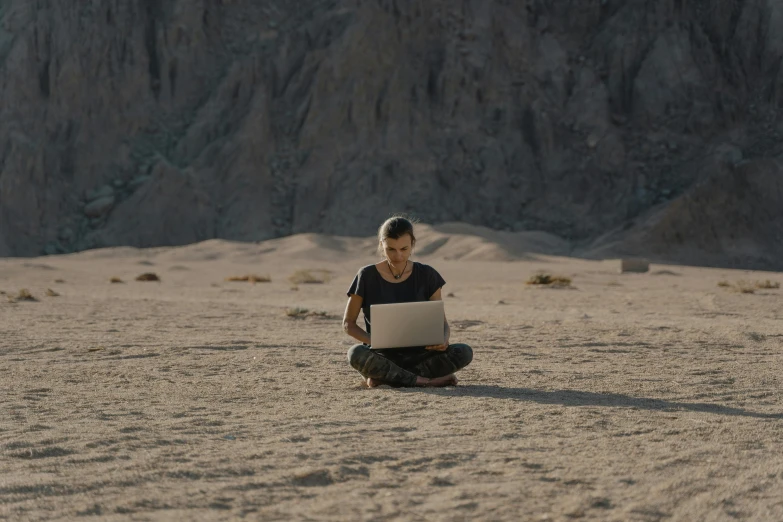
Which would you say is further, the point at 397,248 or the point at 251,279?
the point at 251,279

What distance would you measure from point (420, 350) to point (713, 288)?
49.2ft

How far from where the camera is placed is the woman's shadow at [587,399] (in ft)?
20.0

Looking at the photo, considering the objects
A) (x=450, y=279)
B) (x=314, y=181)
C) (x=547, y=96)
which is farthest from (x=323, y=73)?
(x=450, y=279)

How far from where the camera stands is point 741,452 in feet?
16.3

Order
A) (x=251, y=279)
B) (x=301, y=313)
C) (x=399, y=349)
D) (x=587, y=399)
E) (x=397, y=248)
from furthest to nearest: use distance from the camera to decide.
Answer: (x=251, y=279), (x=301, y=313), (x=399, y=349), (x=397, y=248), (x=587, y=399)

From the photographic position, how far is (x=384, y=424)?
18.3 ft

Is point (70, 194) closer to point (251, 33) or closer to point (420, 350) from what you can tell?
point (251, 33)

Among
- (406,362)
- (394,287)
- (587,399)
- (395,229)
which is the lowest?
(587,399)

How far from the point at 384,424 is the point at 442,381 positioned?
1542 millimetres

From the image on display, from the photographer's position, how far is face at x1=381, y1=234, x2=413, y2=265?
662cm

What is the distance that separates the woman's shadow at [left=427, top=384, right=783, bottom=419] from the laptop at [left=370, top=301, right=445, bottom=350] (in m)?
0.40

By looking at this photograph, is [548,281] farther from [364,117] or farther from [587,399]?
[364,117]

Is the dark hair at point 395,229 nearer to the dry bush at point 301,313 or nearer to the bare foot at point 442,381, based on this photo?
the bare foot at point 442,381

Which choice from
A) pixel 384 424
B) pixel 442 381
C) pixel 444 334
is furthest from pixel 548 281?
pixel 384 424
